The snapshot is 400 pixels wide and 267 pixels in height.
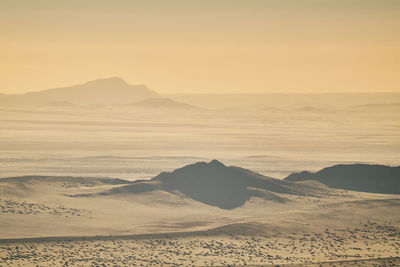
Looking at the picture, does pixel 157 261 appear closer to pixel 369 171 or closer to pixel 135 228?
pixel 135 228

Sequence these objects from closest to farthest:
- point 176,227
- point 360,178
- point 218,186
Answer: point 176,227
point 218,186
point 360,178

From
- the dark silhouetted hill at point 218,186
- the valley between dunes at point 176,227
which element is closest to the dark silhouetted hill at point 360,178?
the dark silhouetted hill at point 218,186

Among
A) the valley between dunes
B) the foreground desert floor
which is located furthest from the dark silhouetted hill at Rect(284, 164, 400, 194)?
the foreground desert floor

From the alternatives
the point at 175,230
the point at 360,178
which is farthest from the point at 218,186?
the point at 175,230

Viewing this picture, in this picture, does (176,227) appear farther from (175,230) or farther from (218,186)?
(218,186)

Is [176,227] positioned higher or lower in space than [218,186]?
lower

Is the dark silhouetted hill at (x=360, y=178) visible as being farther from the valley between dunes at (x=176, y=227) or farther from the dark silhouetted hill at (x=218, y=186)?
the valley between dunes at (x=176, y=227)

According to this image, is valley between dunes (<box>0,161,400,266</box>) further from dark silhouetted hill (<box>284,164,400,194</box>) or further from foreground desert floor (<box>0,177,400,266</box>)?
dark silhouetted hill (<box>284,164,400,194</box>)
